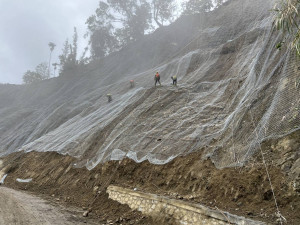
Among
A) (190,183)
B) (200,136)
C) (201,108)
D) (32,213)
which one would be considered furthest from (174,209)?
(201,108)

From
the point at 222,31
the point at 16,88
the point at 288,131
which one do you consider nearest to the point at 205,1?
the point at 222,31

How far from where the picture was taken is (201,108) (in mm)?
10570

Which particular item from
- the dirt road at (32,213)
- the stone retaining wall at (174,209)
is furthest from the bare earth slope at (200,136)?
the dirt road at (32,213)

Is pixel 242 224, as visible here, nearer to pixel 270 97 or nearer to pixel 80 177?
pixel 270 97

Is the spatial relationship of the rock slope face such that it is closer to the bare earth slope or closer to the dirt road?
the bare earth slope

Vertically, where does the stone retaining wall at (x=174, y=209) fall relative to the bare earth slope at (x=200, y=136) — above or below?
below

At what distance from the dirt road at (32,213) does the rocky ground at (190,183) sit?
0.68 m

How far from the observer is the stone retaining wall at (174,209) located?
5417 millimetres

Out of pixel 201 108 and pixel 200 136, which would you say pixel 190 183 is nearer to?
pixel 200 136

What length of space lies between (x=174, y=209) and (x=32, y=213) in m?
4.61

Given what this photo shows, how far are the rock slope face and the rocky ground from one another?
0.37m

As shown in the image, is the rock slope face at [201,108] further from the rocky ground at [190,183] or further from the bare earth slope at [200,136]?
the rocky ground at [190,183]

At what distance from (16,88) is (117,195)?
38.0 meters

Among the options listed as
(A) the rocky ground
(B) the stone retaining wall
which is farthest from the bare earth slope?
(B) the stone retaining wall
